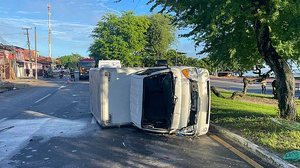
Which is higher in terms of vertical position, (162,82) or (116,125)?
(162,82)

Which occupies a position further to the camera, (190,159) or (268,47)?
(268,47)

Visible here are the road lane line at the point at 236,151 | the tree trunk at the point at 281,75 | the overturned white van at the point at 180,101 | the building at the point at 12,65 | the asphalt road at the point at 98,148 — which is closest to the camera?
the road lane line at the point at 236,151

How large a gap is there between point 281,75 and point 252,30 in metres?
1.57

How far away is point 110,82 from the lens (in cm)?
1071

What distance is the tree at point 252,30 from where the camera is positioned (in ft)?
30.1

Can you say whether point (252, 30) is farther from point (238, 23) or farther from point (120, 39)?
point (120, 39)

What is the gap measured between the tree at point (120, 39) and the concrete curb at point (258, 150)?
4815cm

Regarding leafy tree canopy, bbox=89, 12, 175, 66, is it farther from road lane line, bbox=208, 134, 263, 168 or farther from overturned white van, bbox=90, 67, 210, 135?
road lane line, bbox=208, 134, 263, 168

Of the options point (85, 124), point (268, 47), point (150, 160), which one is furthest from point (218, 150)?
point (85, 124)

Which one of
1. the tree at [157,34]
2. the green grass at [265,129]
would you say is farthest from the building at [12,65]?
the green grass at [265,129]

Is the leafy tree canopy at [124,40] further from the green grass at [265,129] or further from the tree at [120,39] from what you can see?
the green grass at [265,129]

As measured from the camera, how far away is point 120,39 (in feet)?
191

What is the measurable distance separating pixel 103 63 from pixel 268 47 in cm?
2723

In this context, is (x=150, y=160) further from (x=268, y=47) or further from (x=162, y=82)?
(x=268, y=47)
